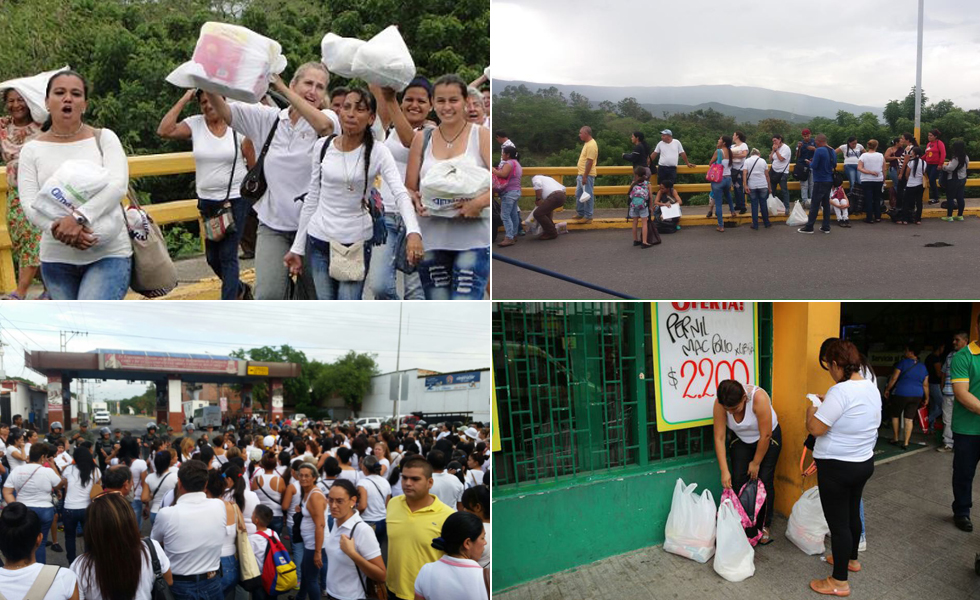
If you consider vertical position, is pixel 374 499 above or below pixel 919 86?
below

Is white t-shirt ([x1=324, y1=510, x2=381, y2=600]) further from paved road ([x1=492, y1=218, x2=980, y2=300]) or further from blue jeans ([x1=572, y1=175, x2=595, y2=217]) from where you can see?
blue jeans ([x1=572, y1=175, x2=595, y2=217])

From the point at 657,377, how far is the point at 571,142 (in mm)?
3148

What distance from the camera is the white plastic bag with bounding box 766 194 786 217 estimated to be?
873 cm

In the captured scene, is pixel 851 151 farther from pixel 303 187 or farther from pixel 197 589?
pixel 197 589

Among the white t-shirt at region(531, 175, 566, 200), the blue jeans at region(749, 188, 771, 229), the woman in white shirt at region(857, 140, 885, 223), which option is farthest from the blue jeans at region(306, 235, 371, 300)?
the woman in white shirt at region(857, 140, 885, 223)

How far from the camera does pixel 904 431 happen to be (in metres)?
7.04

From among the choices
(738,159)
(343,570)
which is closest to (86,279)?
(343,570)

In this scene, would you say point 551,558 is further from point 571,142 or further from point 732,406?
point 571,142

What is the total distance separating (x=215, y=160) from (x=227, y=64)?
1050 mm

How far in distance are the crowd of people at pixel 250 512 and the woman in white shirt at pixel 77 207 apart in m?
1.04

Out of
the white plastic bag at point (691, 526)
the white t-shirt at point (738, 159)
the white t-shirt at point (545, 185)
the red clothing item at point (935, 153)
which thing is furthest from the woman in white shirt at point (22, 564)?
the red clothing item at point (935, 153)

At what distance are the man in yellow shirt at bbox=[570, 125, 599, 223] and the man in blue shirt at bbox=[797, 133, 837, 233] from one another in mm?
2789

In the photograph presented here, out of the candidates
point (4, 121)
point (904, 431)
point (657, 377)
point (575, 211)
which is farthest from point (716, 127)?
point (4, 121)

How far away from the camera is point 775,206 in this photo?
28.8 feet
